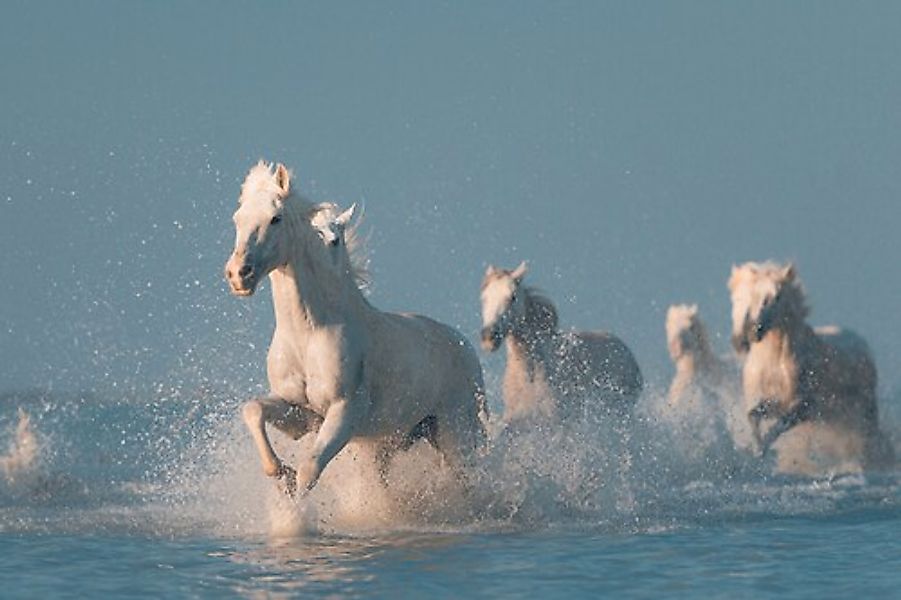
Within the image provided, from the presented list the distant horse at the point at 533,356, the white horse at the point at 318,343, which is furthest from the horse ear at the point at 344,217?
the distant horse at the point at 533,356

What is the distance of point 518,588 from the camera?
8.18 meters

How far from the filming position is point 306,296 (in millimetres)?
9789

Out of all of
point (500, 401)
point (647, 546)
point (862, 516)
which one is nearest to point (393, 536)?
point (647, 546)

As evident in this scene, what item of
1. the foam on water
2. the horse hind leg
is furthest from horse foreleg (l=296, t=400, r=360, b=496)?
the horse hind leg

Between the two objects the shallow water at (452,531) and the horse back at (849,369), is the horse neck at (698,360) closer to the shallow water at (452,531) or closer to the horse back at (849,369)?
the horse back at (849,369)

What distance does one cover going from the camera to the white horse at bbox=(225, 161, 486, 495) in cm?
953

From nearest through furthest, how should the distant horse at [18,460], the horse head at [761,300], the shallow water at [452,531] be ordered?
the shallow water at [452,531] < the distant horse at [18,460] < the horse head at [761,300]

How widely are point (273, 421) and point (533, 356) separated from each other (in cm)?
428

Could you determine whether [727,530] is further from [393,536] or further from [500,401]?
[500,401]

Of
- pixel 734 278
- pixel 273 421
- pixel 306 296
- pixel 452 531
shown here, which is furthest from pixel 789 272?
pixel 273 421

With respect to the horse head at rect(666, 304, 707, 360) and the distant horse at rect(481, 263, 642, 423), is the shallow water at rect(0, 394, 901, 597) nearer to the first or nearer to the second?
the distant horse at rect(481, 263, 642, 423)

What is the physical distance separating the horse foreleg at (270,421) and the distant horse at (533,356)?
11.2ft

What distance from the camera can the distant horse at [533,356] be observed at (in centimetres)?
1343

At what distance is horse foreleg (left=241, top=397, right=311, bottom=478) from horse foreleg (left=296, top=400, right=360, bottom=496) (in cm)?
14
